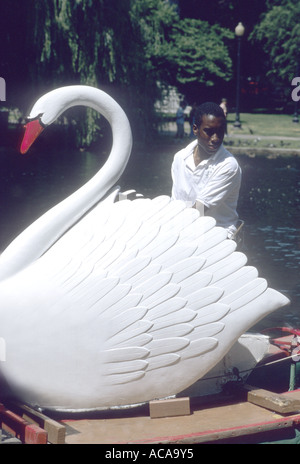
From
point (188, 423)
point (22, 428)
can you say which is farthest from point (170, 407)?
point (22, 428)

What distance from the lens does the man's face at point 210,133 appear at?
535 centimetres

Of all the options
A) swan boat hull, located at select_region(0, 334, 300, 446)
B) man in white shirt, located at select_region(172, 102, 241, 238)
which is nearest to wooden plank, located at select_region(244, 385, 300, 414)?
swan boat hull, located at select_region(0, 334, 300, 446)

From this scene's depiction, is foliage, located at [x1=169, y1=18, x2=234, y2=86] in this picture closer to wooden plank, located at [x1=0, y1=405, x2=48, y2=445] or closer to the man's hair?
the man's hair

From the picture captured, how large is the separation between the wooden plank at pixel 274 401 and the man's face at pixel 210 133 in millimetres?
1583

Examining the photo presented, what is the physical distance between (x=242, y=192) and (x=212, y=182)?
1321 cm

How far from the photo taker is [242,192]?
60.6 feet

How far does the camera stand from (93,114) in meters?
24.3

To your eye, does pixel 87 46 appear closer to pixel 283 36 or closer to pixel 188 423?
pixel 188 423

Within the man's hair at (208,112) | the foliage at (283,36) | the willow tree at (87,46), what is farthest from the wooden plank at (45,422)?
the foliage at (283,36)

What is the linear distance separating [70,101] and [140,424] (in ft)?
6.61

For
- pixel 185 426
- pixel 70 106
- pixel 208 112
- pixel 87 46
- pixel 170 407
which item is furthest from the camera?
pixel 87 46

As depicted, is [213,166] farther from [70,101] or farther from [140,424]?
[140,424]

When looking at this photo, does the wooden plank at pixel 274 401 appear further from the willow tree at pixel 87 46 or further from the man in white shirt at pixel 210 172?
the willow tree at pixel 87 46

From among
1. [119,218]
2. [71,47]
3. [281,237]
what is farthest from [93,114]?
[119,218]
